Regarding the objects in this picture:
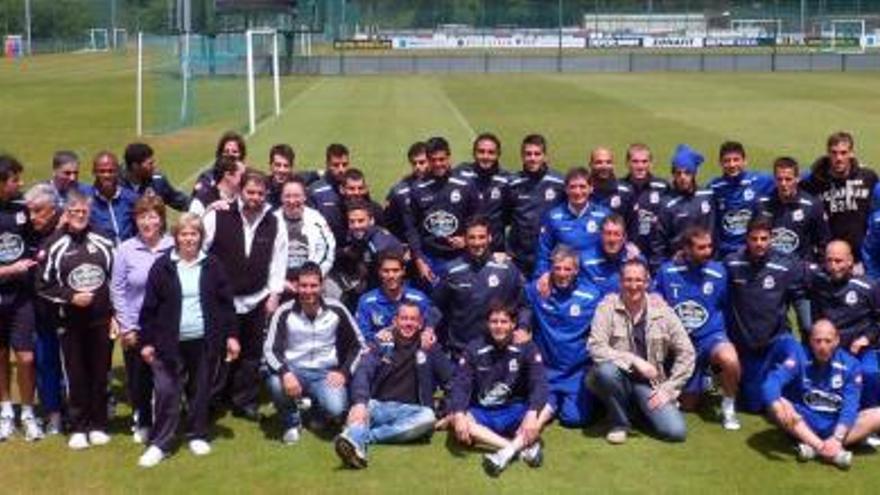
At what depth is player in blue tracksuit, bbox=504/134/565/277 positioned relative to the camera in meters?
9.41

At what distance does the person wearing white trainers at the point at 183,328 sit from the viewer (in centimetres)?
731

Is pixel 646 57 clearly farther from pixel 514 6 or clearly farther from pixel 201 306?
pixel 201 306

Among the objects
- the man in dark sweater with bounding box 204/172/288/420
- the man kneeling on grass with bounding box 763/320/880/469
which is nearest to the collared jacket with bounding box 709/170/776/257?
the man kneeling on grass with bounding box 763/320/880/469

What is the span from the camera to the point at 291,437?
7.75 m

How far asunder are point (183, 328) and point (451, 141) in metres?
17.9

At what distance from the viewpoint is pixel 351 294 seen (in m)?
9.12

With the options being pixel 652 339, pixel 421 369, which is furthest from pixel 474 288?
pixel 652 339

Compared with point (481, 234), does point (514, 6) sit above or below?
above

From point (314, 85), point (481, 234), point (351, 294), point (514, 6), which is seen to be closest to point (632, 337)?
point (481, 234)

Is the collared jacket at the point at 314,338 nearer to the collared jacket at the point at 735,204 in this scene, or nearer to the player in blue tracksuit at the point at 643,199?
the player in blue tracksuit at the point at 643,199

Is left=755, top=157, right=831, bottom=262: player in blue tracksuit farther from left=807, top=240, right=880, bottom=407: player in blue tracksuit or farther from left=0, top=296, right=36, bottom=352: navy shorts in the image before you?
left=0, top=296, right=36, bottom=352: navy shorts

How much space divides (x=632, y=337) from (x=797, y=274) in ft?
4.46

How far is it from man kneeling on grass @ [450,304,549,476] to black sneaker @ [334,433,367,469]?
2.21 feet

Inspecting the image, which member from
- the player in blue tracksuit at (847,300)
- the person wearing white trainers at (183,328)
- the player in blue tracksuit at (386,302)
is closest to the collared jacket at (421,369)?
the player in blue tracksuit at (386,302)
